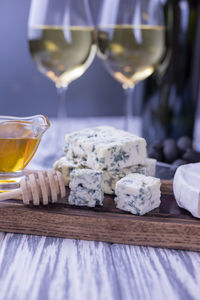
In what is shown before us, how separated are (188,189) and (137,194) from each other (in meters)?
0.09

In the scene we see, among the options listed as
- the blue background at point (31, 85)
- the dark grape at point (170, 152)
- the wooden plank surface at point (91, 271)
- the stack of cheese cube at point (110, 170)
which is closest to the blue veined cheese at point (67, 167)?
the stack of cheese cube at point (110, 170)

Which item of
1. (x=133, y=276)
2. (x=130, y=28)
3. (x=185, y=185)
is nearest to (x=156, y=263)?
(x=133, y=276)

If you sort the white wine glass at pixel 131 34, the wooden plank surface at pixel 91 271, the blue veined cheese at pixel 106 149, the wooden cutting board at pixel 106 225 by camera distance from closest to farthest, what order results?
the wooden plank surface at pixel 91 271 < the wooden cutting board at pixel 106 225 < the blue veined cheese at pixel 106 149 < the white wine glass at pixel 131 34

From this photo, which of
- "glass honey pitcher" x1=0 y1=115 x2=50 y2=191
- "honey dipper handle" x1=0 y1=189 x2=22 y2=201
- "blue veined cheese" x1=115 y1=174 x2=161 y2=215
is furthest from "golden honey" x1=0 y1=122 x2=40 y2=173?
"blue veined cheese" x1=115 y1=174 x2=161 y2=215

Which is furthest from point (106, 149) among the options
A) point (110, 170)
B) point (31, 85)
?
point (31, 85)

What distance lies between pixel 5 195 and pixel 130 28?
631mm

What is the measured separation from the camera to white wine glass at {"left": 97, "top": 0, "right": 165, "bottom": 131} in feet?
3.90

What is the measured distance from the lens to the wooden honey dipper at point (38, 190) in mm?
794

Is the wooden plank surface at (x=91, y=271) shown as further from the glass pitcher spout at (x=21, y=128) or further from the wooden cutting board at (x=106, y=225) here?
the glass pitcher spout at (x=21, y=128)

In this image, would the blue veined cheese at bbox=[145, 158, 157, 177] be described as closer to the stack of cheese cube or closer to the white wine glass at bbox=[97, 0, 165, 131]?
the stack of cheese cube

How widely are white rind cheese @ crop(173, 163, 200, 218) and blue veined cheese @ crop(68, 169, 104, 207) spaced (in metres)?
0.15

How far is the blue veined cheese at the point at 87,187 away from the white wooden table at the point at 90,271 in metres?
0.10

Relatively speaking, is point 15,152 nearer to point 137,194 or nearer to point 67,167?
point 67,167

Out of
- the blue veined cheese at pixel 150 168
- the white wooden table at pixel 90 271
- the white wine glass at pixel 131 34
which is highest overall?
the white wine glass at pixel 131 34
